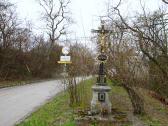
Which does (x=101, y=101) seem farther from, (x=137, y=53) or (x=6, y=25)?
(x=6, y=25)

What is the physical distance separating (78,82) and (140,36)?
4221 millimetres

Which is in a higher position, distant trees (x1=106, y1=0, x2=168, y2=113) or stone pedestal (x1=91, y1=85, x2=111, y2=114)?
distant trees (x1=106, y1=0, x2=168, y2=113)

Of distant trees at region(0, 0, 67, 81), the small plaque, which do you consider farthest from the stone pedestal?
distant trees at region(0, 0, 67, 81)

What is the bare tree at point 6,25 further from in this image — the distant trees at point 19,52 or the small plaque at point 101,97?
the small plaque at point 101,97

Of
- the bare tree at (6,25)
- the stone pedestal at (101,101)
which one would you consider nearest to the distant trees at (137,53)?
the stone pedestal at (101,101)

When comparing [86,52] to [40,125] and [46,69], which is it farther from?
[46,69]

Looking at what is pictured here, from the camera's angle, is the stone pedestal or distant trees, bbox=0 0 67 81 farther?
distant trees, bbox=0 0 67 81

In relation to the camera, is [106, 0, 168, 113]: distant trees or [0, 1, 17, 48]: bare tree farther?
[0, 1, 17, 48]: bare tree

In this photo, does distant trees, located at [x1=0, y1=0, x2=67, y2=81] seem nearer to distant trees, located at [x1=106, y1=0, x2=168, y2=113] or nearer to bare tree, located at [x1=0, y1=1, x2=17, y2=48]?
bare tree, located at [x1=0, y1=1, x2=17, y2=48]

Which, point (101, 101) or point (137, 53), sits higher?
point (137, 53)

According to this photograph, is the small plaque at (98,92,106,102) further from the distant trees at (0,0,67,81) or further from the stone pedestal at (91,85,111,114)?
the distant trees at (0,0,67,81)

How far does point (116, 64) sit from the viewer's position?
14680mm

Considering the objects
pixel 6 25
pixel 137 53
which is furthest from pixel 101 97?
pixel 6 25

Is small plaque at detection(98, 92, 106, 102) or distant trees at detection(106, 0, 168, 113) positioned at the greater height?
distant trees at detection(106, 0, 168, 113)
